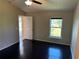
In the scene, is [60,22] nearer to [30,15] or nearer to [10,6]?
[30,15]

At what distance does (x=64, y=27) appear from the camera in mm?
5523

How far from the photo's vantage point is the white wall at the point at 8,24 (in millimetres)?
4660

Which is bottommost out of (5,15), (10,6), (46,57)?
(46,57)

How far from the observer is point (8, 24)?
202 inches

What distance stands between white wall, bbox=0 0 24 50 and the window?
262 centimetres

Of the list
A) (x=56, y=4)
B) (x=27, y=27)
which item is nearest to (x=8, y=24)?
(x=27, y=27)

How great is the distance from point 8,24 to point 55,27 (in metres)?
3.26

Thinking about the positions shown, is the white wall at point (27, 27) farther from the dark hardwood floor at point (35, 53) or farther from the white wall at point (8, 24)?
the dark hardwood floor at point (35, 53)

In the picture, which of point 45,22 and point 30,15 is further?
point 30,15

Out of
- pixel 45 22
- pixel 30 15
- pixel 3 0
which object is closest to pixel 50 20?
pixel 45 22

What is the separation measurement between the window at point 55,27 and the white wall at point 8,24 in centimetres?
262

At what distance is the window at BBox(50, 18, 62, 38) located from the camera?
18.7 ft

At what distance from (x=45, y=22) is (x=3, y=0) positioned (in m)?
3.14

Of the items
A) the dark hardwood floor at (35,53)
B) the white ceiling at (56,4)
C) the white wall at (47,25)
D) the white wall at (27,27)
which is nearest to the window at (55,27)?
the white wall at (47,25)
